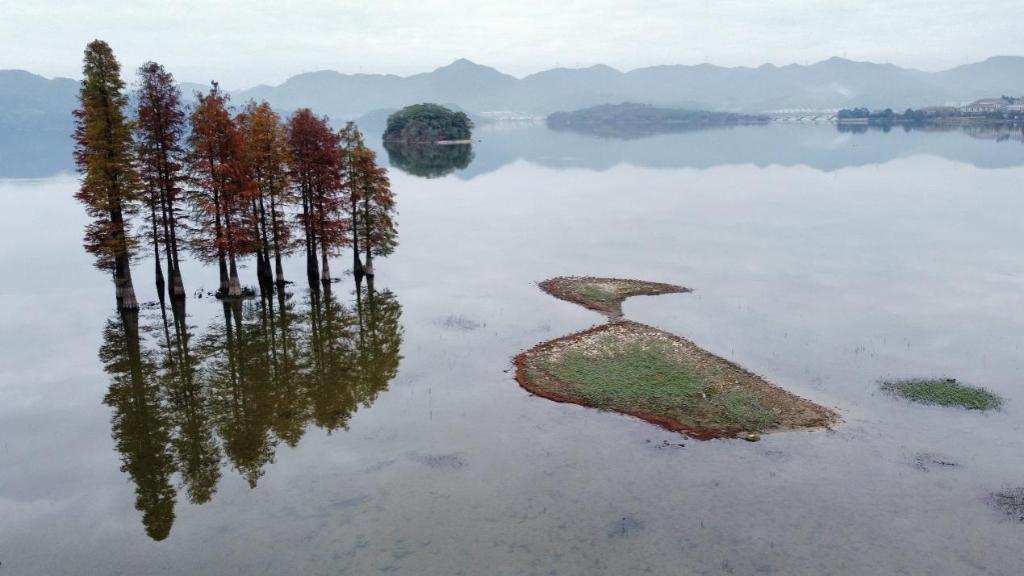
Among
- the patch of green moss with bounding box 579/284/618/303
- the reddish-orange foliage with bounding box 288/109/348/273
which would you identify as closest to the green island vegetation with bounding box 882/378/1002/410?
the patch of green moss with bounding box 579/284/618/303

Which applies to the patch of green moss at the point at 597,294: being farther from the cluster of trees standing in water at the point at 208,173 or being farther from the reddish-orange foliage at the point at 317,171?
the reddish-orange foliage at the point at 317,171

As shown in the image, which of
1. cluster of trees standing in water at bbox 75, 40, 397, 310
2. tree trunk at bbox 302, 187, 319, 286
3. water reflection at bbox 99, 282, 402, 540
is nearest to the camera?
water reflection at bbox 99, 282, 402, 540

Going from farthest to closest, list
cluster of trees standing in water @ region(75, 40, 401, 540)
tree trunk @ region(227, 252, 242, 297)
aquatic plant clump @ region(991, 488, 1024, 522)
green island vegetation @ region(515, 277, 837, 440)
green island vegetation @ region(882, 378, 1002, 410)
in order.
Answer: tree trunk @ region(227, 252, 242, 297) < green island vegetation @ region(882, 378, 1002, 410) < green island vegetation @ region(515, 277, 837, 440) < cluster of trees standing in water @ region(75, 40, 401, 540) < aquatic plant clump @ region(991, 488, 1024, 522)

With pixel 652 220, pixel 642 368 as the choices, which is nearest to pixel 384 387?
pixel 642 368

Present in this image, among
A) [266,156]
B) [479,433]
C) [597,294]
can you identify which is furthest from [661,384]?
[266,156]

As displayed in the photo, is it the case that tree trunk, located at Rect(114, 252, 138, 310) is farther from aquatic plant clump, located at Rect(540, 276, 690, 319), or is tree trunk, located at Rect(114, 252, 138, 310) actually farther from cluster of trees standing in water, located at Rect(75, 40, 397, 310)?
aquatic plant clump, located at Rect(540, 276, 690, 319)


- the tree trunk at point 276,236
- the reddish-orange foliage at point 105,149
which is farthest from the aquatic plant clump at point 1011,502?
the reddish-orange foliage at point 105,149
